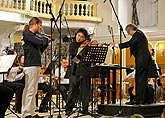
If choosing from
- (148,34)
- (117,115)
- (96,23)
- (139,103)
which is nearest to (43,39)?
(117,115)

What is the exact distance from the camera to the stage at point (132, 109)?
609cm

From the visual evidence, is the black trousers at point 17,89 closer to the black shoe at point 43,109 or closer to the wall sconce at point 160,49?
the black shoe at point 43,109

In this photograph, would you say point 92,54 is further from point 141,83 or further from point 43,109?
point 43,109

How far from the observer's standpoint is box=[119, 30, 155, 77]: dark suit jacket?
6.59 metres

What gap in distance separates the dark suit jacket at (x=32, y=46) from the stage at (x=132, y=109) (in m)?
1.81

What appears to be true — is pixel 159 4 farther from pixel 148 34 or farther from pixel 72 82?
pixel 72 82

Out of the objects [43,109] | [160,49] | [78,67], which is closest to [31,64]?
[78,67]

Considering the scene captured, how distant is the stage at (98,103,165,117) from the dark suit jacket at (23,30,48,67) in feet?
5.94

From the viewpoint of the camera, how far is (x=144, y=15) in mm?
14734

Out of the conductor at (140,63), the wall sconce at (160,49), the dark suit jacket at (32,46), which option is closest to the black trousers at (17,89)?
the dark suit jacket at (32,46)

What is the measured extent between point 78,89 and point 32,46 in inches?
65.0

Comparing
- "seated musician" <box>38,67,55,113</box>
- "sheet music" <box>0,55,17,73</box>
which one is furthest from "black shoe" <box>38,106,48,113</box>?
"sheet music" <box>0,55,17,73</box>

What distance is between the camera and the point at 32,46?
5.41m

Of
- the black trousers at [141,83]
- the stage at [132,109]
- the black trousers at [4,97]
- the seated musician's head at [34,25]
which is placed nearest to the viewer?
the black trousers at [4,97]
